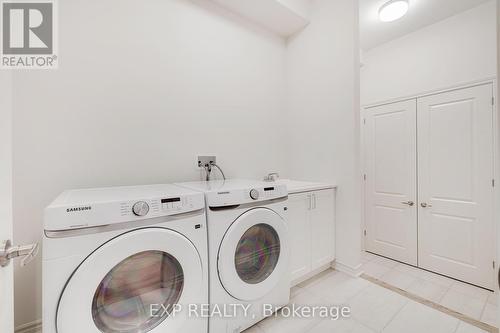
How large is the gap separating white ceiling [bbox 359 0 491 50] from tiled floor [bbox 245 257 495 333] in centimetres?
274

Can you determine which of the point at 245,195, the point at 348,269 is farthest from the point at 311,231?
the point at 245,195

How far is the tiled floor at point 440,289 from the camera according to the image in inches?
63.8

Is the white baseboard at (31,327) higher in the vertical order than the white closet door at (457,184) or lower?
lower

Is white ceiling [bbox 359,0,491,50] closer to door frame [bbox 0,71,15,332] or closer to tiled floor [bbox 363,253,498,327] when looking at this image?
tiled floor [bbox 363,253,498,327]

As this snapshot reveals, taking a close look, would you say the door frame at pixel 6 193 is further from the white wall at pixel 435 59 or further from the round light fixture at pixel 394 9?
the white wall at pixel 435 59

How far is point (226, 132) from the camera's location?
7.15ft

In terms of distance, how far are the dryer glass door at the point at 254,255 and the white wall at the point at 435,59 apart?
230cm

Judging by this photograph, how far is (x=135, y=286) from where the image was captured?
41.1 inches

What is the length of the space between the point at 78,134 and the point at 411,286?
3044 mm

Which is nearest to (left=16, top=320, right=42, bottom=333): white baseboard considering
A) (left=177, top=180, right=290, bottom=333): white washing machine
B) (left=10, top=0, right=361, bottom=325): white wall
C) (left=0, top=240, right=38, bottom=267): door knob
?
(left=10, top=0, right=361, bottom=325): white wall

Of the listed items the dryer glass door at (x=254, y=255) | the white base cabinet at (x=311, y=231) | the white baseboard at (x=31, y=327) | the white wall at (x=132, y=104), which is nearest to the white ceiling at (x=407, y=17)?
the white wall at (x=132, y=104)

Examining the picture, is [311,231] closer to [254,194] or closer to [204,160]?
[254,194]

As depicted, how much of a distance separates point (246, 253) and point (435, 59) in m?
2.86

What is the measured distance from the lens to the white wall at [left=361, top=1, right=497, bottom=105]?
2.02 metres
